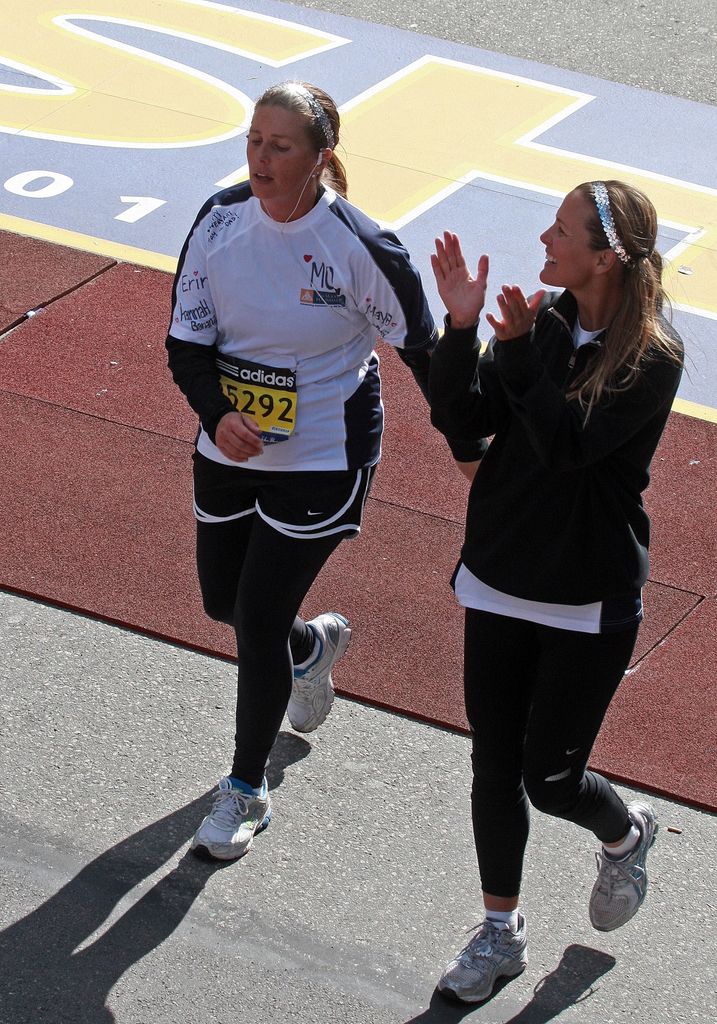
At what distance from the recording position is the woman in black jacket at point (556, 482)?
3.40m

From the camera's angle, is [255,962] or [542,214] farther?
[542,214]

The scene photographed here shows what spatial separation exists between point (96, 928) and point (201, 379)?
153cm

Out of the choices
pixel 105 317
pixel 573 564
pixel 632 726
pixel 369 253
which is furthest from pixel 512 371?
pixel 105 317

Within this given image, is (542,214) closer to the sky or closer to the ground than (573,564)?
closer to the ground

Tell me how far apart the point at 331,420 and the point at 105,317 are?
358 cm

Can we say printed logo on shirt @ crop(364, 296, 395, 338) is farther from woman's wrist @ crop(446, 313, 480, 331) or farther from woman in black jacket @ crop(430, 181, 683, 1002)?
woman's wrist @ crop(446, 313, 480, 331)

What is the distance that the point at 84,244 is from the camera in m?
8.23

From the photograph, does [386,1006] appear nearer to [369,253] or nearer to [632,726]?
[632,726]

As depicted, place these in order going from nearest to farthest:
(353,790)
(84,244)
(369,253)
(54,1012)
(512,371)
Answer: (512,371)
(54,1012)
(369,253)
(353,790)
(84,244)

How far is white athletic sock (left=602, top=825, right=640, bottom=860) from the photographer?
4.04 metres

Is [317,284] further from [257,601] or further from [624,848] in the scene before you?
[624,848]

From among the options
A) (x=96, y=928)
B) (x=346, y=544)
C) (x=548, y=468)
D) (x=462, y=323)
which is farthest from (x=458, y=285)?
(x=346, y=544)

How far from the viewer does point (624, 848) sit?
4.05 metres

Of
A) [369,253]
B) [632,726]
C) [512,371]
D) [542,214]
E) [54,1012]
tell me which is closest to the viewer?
[512,371]
